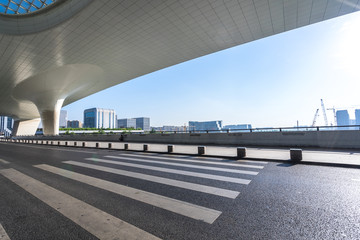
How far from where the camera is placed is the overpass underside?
19062mm

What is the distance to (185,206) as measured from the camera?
12.1ft

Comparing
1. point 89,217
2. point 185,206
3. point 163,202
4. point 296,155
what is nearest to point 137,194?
point 163,202

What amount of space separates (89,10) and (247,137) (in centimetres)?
2201

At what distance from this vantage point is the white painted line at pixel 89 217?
2748 mm

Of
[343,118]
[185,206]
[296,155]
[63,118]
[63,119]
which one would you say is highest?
[63,118]

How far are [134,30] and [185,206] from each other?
2518cm

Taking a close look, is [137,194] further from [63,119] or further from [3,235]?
[63,119]

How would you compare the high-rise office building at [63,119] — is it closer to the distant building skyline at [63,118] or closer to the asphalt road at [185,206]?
the distant building skyline at [63,118]

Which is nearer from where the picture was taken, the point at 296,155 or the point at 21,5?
the point at 296,155

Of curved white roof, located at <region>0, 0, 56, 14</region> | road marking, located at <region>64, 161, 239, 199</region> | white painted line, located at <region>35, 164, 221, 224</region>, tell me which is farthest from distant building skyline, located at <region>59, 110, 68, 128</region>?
Result: white painted line, located at <region>35, 164, 221, 224</region>

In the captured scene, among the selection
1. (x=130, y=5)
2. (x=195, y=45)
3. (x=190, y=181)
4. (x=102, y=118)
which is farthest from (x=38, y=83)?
(x=102, y=118)

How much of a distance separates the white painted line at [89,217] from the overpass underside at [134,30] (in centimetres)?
2045

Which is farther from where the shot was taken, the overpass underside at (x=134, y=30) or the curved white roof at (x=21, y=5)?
the curved white roof at (x=21, y=5)

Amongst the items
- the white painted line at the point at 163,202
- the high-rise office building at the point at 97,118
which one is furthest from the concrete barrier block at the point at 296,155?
the high-rise office building at the point at 97,118
